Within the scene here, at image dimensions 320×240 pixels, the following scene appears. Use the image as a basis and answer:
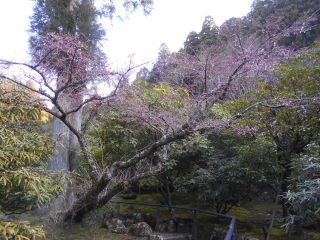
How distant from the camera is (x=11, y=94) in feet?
14.2

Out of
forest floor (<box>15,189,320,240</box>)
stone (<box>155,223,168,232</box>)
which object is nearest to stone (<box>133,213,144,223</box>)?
forest floor (<box>15,189,320,240</box>)

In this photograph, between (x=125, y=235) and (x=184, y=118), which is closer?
(x=184, y=118)

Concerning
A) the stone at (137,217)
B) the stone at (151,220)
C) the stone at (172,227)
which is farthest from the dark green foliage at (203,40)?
the stone at (137,217)

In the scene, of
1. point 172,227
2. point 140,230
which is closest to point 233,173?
point 172,227

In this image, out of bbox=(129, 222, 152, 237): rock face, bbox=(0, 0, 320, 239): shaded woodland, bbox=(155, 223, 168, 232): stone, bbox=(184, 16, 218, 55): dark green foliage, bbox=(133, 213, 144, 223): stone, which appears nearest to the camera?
bbox=(0, 0, 320, 239): shaded woodland

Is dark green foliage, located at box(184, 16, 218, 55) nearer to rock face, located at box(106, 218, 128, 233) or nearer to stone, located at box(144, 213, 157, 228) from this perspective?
rock face, located at box(106, 218, 128, 233)

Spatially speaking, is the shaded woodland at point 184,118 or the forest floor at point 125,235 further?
the forest floor at point 125,235

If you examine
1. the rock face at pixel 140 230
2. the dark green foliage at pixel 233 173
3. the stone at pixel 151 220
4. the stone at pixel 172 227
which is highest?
the dark green foliage at pixel 233 173

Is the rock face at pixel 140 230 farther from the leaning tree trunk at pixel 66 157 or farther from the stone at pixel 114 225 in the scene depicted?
the leaning tree trunk at pixel 66 157

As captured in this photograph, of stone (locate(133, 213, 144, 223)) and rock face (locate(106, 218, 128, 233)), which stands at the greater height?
rock face (locate(106, 218, 128, 233))

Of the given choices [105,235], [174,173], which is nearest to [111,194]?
[105,235]

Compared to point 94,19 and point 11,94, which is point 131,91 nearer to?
point 11,94

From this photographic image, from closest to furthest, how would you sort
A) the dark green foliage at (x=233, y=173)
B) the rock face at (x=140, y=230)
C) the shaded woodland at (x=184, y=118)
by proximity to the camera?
1. the shaded woodland at (x=184, y=118)
2. the dark green foliage at (x=233, y=173)
3. the rock face at (x=140, y=230)

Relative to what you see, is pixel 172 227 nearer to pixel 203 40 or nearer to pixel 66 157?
pixel 66 157
